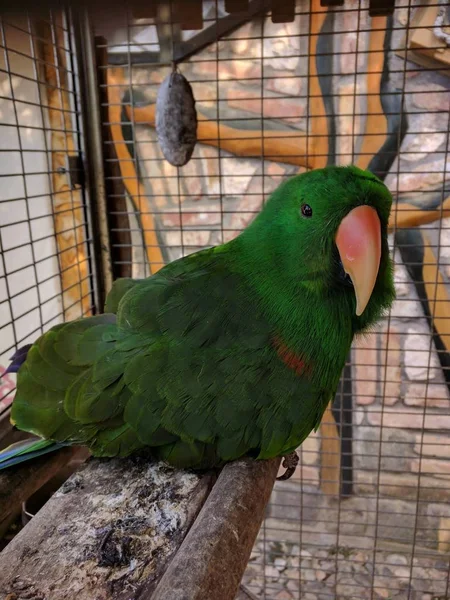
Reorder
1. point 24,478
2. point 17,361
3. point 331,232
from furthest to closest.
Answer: point 17,361 < point 24,478 < point 331,232

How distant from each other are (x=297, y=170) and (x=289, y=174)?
0.11 ft

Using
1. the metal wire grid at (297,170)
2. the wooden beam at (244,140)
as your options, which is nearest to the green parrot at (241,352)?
the metal wire grid at (297,170)

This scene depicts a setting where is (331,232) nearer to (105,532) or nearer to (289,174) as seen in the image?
(105,532)

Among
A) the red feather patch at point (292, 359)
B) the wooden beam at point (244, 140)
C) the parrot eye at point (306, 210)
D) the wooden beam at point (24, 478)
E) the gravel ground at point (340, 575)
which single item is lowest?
the gravel ground at point (340, 575)

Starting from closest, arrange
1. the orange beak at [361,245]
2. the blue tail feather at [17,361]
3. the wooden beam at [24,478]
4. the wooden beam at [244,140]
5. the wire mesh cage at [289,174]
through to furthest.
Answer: the orange beak at [361,245] → the wooden beam at [24,478] → the blue tail feather at [17,361] → the wire mesh cage at [289,174] → the wooden beam at [244,140]

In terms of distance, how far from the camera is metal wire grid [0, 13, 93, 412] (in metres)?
1.19

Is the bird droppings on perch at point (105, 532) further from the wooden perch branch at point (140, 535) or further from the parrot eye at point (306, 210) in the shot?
the parrot eye at point (306, 210)

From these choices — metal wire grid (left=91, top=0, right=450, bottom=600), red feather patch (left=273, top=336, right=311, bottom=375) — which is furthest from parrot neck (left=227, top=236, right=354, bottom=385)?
metal wire grid (left=91, top=0, right=450, bottom=600)

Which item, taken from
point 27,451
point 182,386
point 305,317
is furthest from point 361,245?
point 27,451

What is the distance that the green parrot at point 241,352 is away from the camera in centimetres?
76

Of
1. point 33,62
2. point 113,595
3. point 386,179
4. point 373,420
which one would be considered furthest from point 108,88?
point 373,420

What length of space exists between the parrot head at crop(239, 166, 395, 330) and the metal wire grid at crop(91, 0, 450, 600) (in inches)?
28.0

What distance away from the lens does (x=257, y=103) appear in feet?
5.36

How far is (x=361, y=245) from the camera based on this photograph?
0.70 metres
